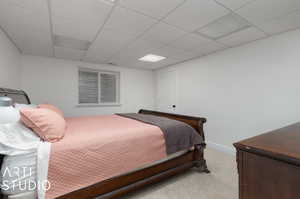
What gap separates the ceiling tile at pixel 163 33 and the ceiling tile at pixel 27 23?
1.42 meters

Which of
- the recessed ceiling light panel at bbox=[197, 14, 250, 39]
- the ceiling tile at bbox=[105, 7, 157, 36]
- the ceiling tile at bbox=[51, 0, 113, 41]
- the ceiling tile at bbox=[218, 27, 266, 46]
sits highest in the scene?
the recessed ceiling light panel at bbox=[197, 14, 250, 39]

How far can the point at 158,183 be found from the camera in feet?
6.09

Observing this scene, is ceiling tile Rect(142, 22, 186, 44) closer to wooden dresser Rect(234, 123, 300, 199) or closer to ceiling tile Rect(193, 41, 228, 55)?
ceiling tile Rect(193, 41, 228, 55)

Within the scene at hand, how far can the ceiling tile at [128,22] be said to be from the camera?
1.73 meters

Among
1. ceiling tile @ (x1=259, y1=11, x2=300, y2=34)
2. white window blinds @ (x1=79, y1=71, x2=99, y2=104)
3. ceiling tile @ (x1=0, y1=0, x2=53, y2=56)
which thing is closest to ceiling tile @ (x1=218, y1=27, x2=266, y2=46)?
ceiling tile @ (x1=259, y1=11, x2=300, y2=34)

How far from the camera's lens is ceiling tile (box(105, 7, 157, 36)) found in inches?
68.0

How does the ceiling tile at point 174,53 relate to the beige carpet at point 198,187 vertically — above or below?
above

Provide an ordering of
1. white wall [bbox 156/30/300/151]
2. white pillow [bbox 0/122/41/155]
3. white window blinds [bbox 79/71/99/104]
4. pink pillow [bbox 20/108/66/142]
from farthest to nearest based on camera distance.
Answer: white window blinds [bbox 79/71/99/104], white wall [bbox 156/30/300/151], pink pillow [bbox 20/108/66/142], white pillow [bbox 0/122/41/155]

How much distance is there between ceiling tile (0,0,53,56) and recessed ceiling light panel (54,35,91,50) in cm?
13

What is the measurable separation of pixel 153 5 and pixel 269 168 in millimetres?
1839

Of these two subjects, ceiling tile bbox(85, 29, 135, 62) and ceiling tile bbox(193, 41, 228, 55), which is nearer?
ceiling tile bbox(85, 29, 135, 62)

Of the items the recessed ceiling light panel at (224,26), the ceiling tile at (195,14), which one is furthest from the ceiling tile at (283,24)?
the ceiling tile at (195,14)

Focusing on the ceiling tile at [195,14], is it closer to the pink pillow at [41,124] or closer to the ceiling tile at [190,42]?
the ceiling tile at [190,42]

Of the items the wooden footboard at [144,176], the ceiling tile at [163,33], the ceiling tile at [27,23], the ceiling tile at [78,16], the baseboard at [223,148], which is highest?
the ceiling tile at [163,33]
